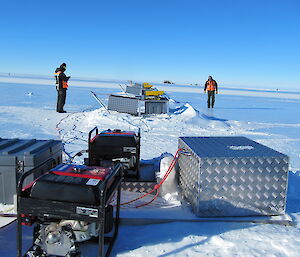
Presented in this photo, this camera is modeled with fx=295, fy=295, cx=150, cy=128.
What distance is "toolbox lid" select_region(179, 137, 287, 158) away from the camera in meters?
3.05

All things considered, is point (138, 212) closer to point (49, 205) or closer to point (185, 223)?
point (185, 223)

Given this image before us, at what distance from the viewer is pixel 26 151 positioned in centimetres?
310

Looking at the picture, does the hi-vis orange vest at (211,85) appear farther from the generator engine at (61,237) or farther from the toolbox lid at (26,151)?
the generator engine at (61,237)

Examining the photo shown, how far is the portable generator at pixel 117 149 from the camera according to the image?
4.00 m

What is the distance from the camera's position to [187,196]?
339 centimetres

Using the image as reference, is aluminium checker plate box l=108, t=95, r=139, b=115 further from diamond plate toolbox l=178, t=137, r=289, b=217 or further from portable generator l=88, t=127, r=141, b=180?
diamond plate toolbox l=178, t=137, r=289, b=217

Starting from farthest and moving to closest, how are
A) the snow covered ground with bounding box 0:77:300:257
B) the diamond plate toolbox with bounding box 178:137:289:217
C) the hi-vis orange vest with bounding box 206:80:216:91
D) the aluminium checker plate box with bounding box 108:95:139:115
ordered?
the hi-vis orange vest with bounding box 206:80:216:91 < the aluminium checker plate box with bounding box 108:95:139:115 < the diamond plate toolbox with bounding box 178:137:289:217 < the snow covered ground with bounding box 0:77:300:257

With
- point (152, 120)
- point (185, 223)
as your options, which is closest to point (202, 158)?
point (185, 223)

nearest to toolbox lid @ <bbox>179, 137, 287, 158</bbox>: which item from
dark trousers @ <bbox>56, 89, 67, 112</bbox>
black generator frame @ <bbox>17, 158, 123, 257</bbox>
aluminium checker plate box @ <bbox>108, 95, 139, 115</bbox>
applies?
black generator frame @ <bbox>17, 158, 123, 257</bbox>

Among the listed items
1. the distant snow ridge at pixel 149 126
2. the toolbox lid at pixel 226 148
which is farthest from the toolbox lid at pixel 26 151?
the distant snow ridge at pixel 149 126

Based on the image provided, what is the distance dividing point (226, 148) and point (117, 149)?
1492mm

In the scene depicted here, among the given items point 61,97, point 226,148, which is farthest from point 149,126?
point 226,148

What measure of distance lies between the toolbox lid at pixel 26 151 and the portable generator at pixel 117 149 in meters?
0.55

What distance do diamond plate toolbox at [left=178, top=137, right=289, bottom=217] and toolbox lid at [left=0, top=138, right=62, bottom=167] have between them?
1646 mm
